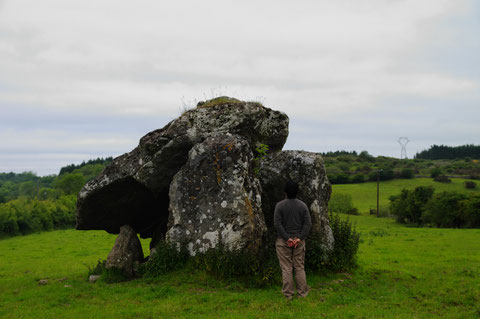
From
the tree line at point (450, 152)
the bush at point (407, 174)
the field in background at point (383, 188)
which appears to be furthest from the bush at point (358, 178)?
the tree line at point (450, 152)

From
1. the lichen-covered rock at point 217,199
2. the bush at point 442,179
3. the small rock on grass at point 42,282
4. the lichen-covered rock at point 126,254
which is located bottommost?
the small rock on grass at point 42,282

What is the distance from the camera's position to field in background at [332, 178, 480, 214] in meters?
78.2

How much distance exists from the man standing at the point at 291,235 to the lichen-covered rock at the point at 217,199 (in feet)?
5.85

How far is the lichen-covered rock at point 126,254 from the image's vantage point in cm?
1385

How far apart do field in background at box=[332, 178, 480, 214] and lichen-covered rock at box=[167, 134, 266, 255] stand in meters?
60.7

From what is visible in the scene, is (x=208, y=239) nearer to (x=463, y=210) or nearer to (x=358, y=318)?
(x=358, y=318)

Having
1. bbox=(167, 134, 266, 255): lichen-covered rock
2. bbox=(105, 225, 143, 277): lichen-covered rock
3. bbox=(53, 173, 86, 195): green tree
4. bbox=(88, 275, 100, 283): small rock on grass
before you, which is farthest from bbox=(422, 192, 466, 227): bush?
bbox=(53, 173, 86, 195): green tree

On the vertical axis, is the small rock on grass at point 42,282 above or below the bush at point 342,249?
below

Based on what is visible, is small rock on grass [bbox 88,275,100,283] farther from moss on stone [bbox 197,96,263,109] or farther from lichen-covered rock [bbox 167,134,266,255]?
moss on stone [bbox 197,96,263,109]

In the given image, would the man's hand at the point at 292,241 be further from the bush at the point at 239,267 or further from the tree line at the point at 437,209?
the tree line at the point at 437,209

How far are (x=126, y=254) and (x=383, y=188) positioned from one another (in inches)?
3479


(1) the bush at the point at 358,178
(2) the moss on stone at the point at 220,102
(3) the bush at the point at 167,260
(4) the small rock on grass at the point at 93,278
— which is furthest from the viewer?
(1) the bush at the point at 358,178

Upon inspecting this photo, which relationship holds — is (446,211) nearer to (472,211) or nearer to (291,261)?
(472,211)

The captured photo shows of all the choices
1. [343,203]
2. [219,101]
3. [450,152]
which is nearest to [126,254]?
[219,101]
